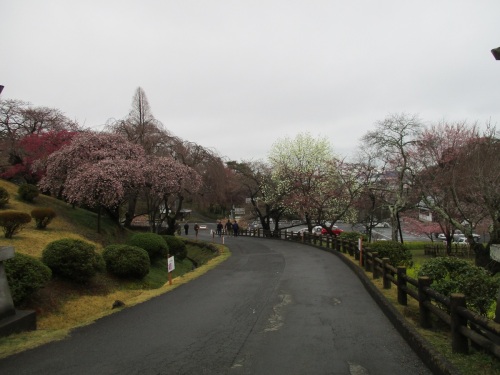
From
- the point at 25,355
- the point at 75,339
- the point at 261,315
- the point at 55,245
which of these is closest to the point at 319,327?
the point at 261,315

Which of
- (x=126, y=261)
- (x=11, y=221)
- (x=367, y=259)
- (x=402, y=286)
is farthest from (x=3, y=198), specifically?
(x=402, y=286)

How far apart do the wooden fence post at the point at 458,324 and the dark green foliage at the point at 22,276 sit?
333 inches

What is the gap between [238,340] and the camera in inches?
257

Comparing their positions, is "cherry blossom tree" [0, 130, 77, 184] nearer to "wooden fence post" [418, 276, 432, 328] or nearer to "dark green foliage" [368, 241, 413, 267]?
"dark green foliage" [368, 241, 413, 267]

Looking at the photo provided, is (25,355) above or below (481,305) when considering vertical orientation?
below

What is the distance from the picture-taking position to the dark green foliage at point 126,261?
45.5 ft

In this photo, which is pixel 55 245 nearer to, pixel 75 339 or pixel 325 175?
pixel 75 339

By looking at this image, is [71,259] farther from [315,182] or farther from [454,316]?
[315,182]

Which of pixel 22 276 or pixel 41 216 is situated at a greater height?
pixel 41 216

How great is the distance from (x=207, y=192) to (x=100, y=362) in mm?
24727

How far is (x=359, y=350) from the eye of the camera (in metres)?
5.95

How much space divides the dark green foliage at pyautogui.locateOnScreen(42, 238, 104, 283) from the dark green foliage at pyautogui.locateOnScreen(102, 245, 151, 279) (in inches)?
61.3

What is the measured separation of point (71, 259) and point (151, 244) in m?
6.87

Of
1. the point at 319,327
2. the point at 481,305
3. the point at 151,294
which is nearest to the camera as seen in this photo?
the point at 481,305
